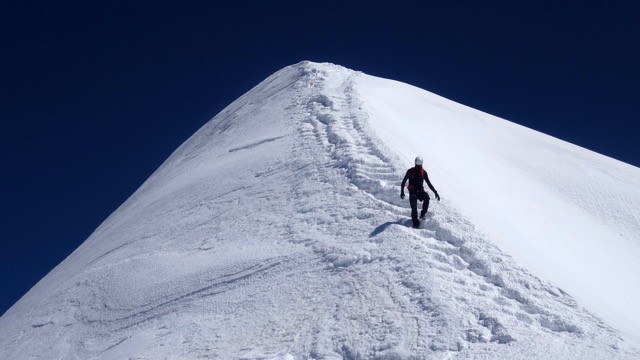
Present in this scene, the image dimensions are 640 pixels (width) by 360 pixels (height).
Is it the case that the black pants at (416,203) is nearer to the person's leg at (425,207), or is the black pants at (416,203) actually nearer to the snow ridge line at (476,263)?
the person's leg at (425,207)

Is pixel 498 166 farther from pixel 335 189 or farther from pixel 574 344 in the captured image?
pixel 574 344

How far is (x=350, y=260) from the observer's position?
33.0 feet

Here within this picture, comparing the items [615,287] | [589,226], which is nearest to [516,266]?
[615,287]

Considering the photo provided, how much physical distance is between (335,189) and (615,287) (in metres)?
5.46

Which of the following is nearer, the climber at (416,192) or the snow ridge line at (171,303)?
the snow ridge line at (171,303)

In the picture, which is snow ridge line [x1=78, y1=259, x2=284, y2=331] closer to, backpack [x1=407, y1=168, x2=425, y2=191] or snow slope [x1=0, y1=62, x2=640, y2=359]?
snow slope [x1=0, y1=62, x2=640, y2=359]

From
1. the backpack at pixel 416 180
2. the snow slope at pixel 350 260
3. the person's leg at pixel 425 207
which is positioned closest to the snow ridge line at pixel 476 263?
the snow slope at pixel 350 260

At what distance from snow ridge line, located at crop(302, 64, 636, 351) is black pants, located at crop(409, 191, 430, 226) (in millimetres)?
239

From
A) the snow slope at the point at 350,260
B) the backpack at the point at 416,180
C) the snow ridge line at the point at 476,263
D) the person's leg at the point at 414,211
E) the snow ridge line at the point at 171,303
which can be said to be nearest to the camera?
the snow ridge line at the point at 476,263

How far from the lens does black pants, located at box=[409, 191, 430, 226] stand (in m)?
10.7

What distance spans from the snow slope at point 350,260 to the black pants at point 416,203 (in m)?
0.26

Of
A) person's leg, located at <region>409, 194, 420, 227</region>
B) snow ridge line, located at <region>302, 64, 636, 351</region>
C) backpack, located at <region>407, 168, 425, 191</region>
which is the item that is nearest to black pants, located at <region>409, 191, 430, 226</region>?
person's leg, located at <region>409, 194, 420, 227</region>

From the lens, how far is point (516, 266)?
965 centimetres

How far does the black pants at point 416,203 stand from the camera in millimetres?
10703
